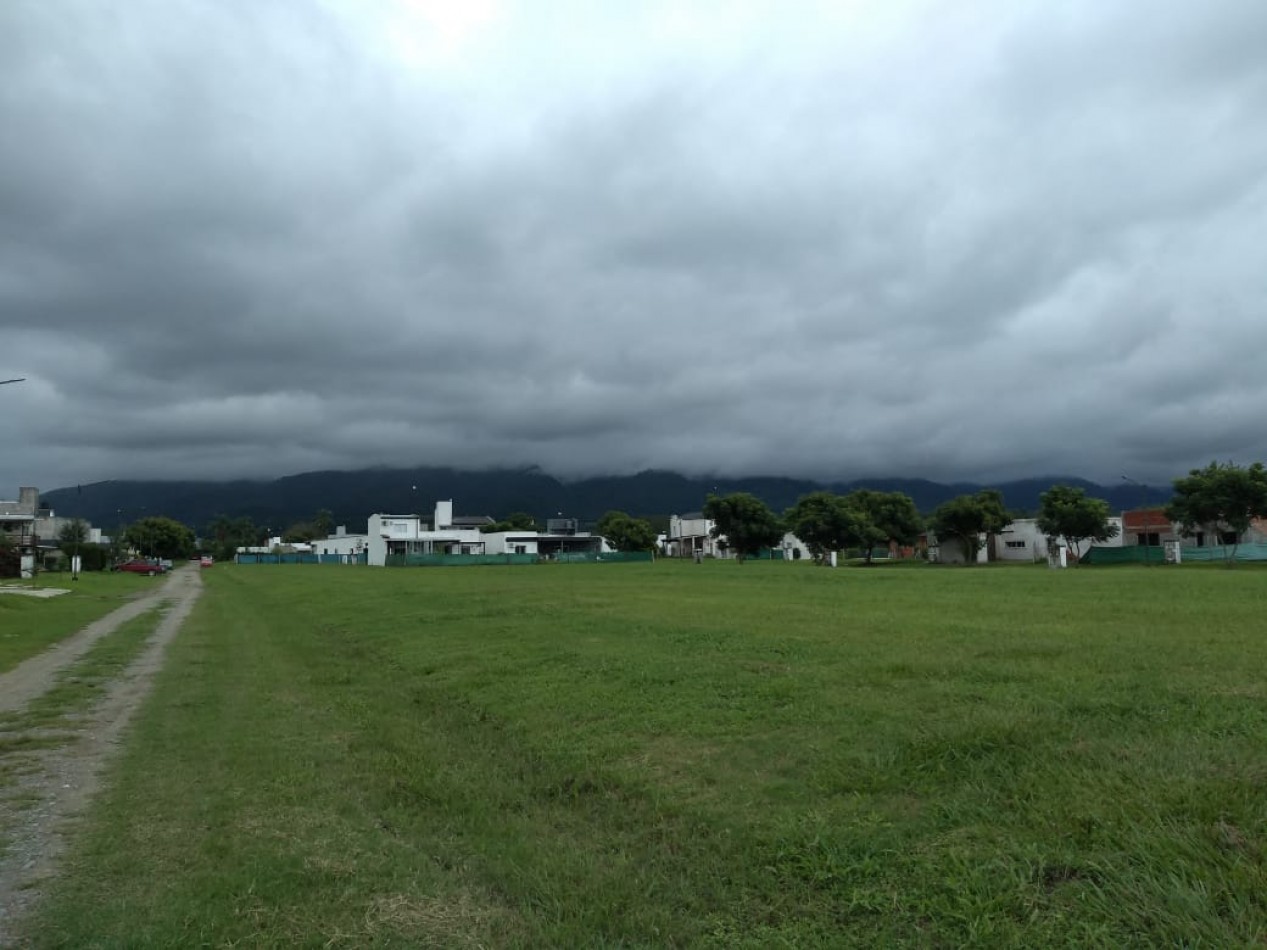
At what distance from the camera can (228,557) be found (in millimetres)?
196750

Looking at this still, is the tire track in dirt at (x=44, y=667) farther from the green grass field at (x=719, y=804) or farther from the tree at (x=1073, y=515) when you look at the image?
the tree at (x=1073, y=515)

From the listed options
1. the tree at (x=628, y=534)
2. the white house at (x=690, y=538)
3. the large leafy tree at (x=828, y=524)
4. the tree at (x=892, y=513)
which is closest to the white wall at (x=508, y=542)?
the tree at (x=628, y=534)

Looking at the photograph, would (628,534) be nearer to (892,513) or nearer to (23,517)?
(892,513)

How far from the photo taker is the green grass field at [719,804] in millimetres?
5215

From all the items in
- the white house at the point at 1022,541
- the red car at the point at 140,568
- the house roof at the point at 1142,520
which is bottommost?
the red car at the point at 140,568

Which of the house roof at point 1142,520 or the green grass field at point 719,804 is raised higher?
the house roof at point 1142,520

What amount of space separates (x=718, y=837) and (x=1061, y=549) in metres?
75.7

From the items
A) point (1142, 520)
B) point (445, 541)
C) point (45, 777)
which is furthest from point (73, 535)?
point (1142, 520)

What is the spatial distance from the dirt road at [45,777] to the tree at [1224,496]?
77933 millimetres

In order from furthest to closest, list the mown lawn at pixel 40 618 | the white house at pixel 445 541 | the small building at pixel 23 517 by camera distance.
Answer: the white house at pixel 445 541 < the small building at pixel 23 517 < the mown lawn at pixel 40 618

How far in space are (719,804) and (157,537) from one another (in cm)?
16886

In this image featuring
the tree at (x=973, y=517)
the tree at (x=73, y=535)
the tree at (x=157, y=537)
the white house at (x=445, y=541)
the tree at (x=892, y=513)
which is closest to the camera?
the tree at (x=973, y=517)

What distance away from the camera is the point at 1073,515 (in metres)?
87.2

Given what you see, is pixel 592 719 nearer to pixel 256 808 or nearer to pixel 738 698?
pixel 738 698
